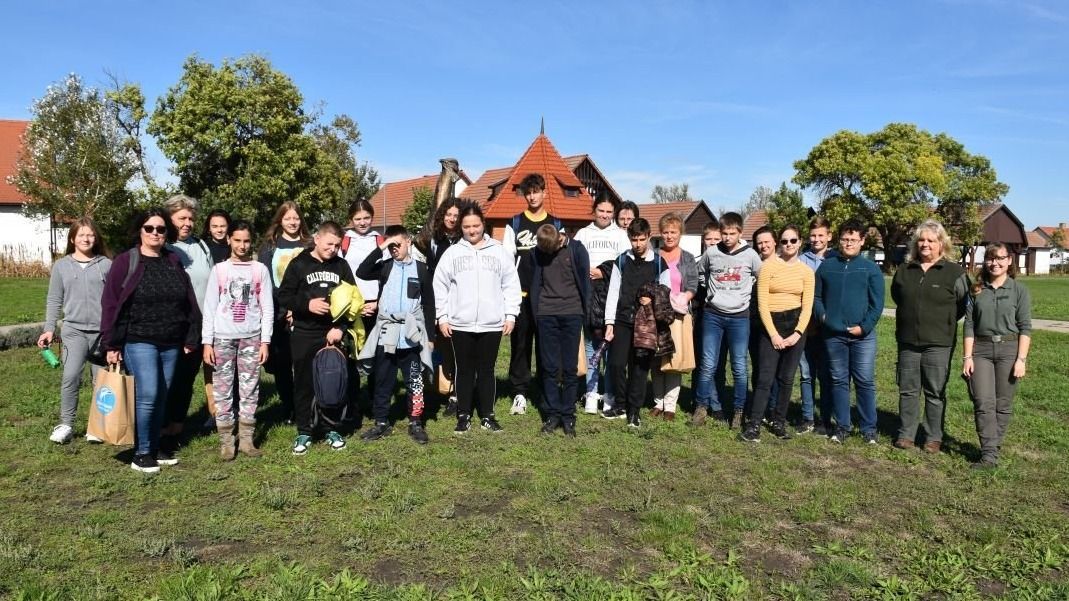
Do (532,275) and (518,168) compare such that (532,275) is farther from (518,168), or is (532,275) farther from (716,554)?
(518,168)

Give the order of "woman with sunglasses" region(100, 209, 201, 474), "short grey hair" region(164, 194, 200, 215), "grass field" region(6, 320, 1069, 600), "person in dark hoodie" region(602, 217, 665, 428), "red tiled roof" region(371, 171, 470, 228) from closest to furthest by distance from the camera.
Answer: "grass field" region(6, 320, 1069, 600) < "woman with sunglasses" region(100, 209, 201, 474) < "short grey hair" region(164, 194, 200, 215) < "person in dark hoodie" region(602, 217, 665, 428) < "red tiled roof" region(371, 171, 470, 228)

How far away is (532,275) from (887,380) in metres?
5.35

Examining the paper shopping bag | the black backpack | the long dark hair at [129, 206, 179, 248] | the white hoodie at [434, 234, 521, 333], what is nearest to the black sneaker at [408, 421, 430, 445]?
the black backpack

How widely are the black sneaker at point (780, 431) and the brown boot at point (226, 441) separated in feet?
15.1

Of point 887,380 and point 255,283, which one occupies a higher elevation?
point 255,283

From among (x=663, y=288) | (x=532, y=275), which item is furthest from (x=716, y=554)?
(x=532, y=275)

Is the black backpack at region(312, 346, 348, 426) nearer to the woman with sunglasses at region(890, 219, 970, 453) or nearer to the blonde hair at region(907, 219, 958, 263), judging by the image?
the woman with sunglasses at region(890, 219, 970, 453)

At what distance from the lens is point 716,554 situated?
383 centimetres

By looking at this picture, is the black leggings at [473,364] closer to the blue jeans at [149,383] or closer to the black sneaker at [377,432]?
the black sneaker at [377,432]

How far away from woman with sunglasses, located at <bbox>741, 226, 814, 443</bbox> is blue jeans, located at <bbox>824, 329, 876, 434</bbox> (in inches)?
11.2

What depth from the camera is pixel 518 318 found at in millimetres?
6492

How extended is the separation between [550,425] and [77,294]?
159 inches

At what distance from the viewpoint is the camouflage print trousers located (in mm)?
5176

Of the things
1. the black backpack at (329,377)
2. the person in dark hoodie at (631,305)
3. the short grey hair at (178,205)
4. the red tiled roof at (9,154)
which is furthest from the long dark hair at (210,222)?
the red tiled roof at (9,154)
